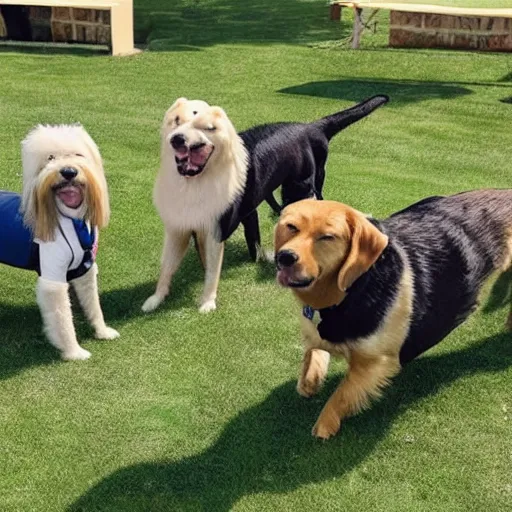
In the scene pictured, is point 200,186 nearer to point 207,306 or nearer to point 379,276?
point 207,306

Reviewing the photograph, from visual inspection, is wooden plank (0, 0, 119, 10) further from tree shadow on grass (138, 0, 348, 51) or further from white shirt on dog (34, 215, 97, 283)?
white shirt on dog (34, 215, 97, 283)

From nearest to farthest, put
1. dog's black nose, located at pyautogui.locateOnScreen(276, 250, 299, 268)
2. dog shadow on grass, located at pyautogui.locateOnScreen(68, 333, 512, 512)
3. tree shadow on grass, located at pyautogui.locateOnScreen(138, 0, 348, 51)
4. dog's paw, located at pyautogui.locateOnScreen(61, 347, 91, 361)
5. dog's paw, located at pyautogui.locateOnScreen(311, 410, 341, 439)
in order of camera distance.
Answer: dog's black nose, located at pyautogui.locateOnScreen(276, 250, 299, 268) → dog shadow on grass, located at pyautogui.locateOnScreen(68, 333, 512, 512) → dog's paw, located at pyautogui.locateOnScreen(311, 410, 341, 439) → dog's paw, located at pyautogui.locateOnScreen(61, 347, 91, 361) → tree shadow on grass, located at pyautogui.locateOnScreen(138, 0, 348, 51)

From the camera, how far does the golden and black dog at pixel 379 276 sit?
3059 millimetres

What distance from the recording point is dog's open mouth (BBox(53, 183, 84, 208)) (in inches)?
151

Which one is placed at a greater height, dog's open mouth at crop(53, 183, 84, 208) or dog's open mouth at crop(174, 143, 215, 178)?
dog's open mouth at crop(174, 143, 215, 178)

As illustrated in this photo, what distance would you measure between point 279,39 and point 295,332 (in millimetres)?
12588

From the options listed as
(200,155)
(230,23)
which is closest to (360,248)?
(200,155)

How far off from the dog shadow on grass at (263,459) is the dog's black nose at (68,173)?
1.52m

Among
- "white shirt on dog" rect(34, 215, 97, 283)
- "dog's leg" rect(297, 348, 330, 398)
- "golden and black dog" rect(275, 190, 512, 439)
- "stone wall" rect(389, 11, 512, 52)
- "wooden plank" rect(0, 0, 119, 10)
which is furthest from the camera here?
"wooden plank" rect(0, 0, 119, 10)

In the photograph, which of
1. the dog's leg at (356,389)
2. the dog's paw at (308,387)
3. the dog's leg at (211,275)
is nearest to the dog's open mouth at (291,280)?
the dog's leg at (356,389)

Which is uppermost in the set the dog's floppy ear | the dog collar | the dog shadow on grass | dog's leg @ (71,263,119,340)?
the dog's floppy ear

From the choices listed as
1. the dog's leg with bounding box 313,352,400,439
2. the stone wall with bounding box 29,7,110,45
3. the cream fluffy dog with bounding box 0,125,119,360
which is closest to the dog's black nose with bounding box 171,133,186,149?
the cream fluffy dog with bounding box 0,125,119,360

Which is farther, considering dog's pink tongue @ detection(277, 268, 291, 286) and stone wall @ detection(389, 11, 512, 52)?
stone wall @ detection(389, 11, 512, 52)

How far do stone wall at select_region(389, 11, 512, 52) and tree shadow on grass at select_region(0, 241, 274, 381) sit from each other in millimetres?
9125
